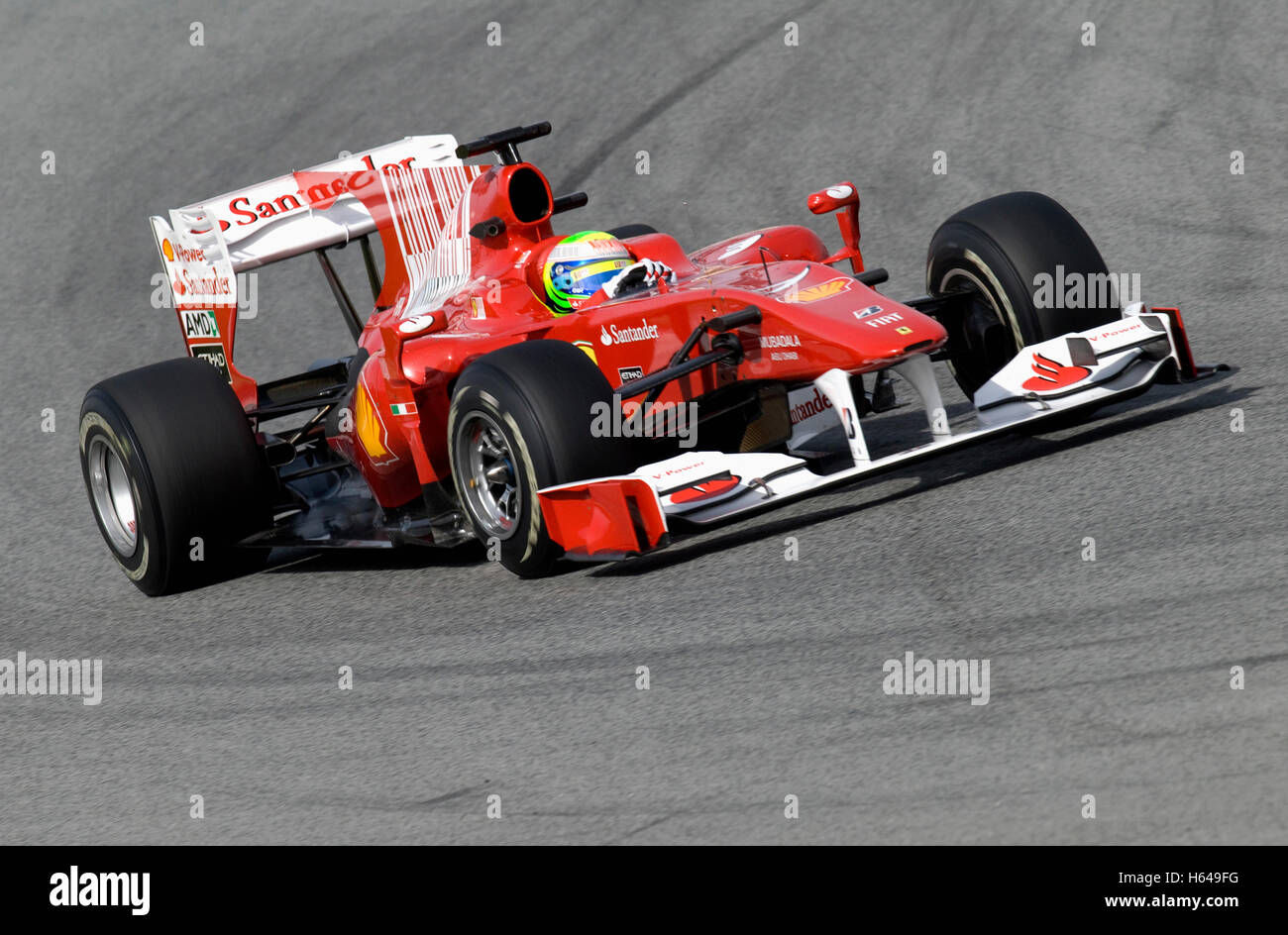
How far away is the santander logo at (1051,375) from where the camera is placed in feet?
23.2

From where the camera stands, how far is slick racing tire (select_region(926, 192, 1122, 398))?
7438 mm

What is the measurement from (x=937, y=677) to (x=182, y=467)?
402cm

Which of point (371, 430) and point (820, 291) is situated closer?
point (820, 291)

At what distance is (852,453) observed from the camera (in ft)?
22.5

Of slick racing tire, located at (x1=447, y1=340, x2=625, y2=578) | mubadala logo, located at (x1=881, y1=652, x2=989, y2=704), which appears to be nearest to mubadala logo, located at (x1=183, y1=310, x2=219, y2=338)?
slick racing tire, located at (x1=447, y1=340, x2=625, y2=578)

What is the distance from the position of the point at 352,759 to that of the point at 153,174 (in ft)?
38.8

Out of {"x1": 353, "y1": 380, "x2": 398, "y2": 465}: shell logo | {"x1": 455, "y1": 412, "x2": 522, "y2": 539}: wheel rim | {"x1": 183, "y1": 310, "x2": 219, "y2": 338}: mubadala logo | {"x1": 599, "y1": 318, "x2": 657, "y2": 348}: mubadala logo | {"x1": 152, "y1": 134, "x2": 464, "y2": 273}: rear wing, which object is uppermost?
{"x1": 152, "y1": 134, "x2": 464, "y2": 273}: rear wing

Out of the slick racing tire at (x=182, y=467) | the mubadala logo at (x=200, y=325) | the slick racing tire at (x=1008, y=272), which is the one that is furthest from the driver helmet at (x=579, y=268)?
the mubadala logo at (x=200, y=325)

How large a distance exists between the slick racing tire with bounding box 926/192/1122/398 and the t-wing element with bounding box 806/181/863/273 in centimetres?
37

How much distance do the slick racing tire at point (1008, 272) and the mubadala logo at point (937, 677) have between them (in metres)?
2.53

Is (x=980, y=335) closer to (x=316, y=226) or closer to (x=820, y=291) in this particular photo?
(x=820, y=291)

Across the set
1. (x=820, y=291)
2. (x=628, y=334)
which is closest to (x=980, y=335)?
(x=820, y=291)

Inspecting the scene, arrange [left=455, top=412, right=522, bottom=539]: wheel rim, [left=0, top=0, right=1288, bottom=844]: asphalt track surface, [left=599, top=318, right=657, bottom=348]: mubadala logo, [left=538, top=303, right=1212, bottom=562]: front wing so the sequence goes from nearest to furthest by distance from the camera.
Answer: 1. [left=0, top=0, right=1288, bottom=844]: asphalt track surface
2. [left=538, top=303, right=1212, bottom=562]: front wing
3. [left=455, top=412, right=522, bottom=539]: wheel rim
4. [left=599, top=318, right=657, bottom=348]: mubadala logo

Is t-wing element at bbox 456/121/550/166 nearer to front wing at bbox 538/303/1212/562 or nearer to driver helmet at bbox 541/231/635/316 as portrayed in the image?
driver helmet at bbox 541/231/635/316
